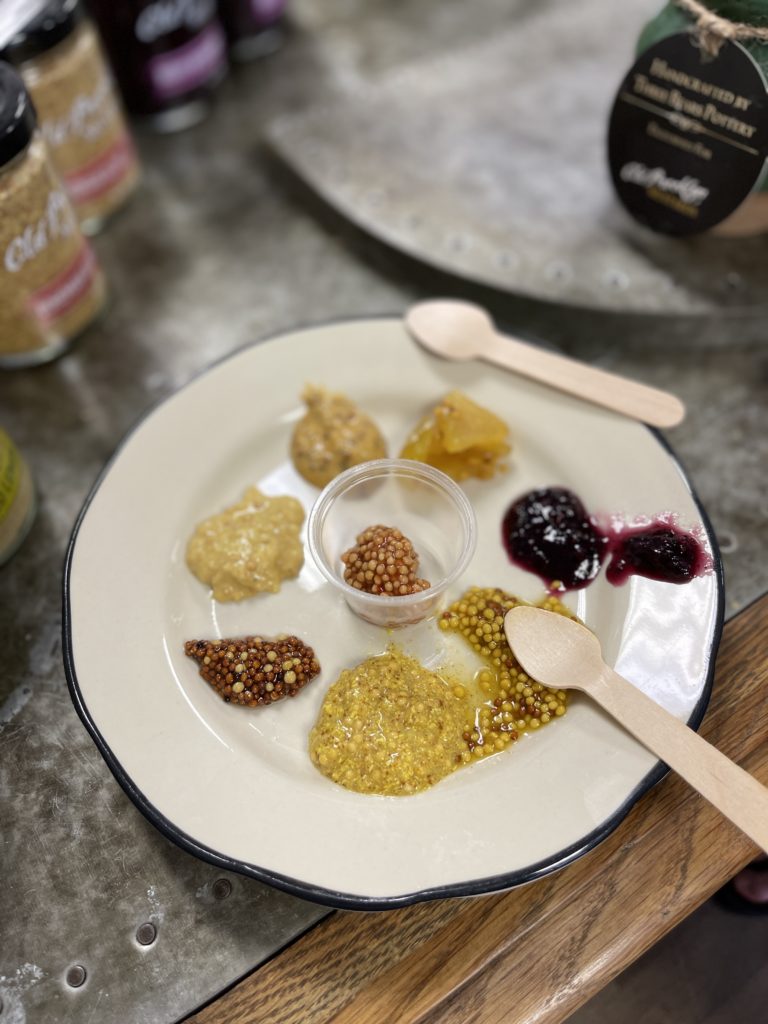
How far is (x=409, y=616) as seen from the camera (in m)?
0.94

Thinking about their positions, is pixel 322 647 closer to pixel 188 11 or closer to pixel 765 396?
pixel 765 396

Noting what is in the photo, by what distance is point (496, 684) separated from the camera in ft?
2.94

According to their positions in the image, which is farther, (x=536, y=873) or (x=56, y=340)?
(x=56, y=340)

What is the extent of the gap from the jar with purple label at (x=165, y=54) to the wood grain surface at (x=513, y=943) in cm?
140

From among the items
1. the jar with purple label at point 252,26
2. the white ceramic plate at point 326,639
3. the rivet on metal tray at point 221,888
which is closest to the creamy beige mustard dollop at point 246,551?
the white ceramic plate at point 326,639

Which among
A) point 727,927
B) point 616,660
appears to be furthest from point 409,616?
point 727,927

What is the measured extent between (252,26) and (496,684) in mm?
1426

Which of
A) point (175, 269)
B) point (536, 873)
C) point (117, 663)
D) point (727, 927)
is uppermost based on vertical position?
point (175, 269)

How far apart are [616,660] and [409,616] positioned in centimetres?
24

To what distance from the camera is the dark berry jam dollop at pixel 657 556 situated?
0.90 meters

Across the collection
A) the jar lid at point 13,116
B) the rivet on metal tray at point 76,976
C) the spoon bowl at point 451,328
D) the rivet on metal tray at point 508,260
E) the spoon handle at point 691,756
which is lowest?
the rivet on metal tray at point 76,976

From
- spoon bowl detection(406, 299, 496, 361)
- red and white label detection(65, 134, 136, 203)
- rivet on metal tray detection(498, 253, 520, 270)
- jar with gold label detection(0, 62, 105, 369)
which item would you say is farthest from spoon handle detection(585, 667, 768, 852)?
red and white label detection(65, 134, 136, 203)

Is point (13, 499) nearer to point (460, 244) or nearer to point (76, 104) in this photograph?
point (76, 104)

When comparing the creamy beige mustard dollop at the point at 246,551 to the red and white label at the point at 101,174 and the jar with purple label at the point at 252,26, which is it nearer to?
the red and white label at the point at 101,174
